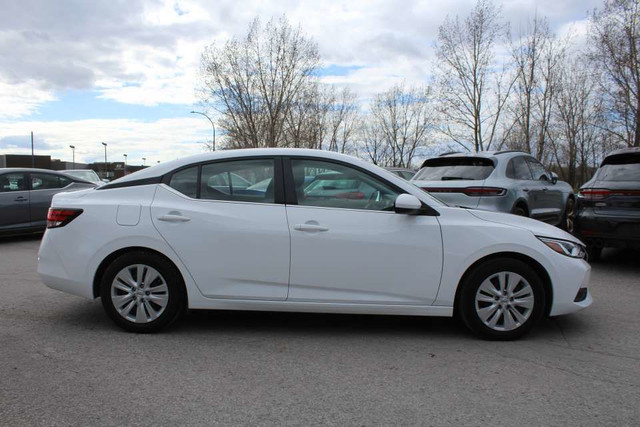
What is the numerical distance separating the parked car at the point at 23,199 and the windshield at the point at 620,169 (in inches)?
371

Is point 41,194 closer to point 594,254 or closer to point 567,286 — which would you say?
point 567,286

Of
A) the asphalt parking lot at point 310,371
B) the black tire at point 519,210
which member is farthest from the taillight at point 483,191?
the asphalt parking lot at point 310,371

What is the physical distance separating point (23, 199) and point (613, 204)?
10565 mm

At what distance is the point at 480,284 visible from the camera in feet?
13.5

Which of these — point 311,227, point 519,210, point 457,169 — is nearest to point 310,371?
point 311,227

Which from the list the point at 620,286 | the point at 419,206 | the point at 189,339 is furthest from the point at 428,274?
the point at 620,286

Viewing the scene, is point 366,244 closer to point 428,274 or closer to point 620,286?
point 428,274

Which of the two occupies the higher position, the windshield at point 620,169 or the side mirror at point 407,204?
the windshield at point 620,169

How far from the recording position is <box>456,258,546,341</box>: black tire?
13.6ft

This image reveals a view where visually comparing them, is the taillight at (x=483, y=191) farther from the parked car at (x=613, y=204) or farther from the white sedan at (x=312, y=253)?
the white sedan at (x=312, y=253)

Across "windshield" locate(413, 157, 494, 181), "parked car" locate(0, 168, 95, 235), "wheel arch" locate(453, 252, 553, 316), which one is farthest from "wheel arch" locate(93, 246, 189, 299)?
"parked car" locate(0, 168, 95, 235)

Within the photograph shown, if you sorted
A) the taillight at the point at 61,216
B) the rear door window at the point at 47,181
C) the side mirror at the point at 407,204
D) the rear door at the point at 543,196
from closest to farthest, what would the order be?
the side mirror at the point at 407,204 → the taillight at the point at 61,216 → the rear door at the point at 543,196 → the rear door window at the point at 47,181

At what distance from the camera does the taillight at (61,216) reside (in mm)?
4340

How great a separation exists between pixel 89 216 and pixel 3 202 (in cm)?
712
